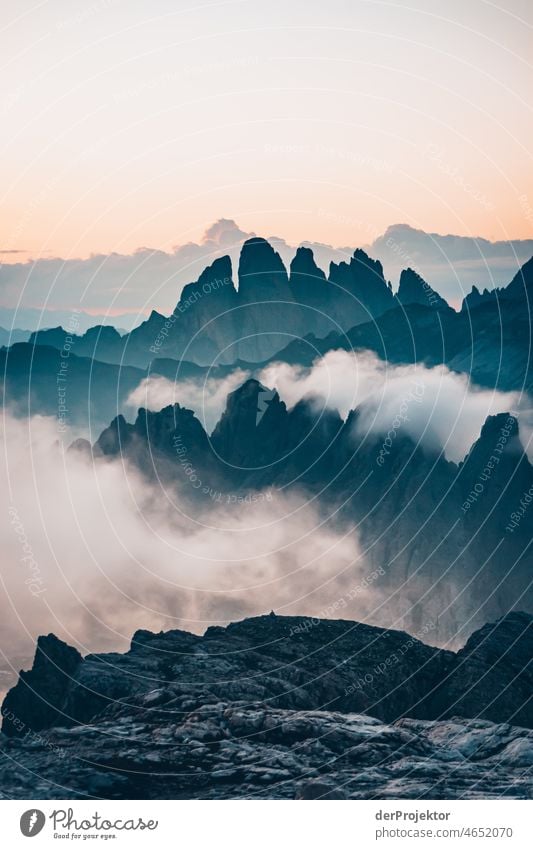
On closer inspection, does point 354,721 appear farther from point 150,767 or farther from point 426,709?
point 426,709

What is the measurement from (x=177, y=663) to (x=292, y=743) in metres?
41.2

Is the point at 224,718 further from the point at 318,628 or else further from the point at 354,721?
the point at 318,628

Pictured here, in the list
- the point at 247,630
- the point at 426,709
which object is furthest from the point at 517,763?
the point at 247,630

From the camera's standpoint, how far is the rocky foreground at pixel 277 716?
100188mm

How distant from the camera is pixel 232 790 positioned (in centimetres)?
9769

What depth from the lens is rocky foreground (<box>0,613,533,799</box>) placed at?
100188 millimetres

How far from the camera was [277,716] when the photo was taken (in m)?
116

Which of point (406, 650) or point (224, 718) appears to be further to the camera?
point (406, 650)

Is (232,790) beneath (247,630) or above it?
beneath

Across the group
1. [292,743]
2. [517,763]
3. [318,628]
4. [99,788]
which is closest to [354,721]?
[292,743]
